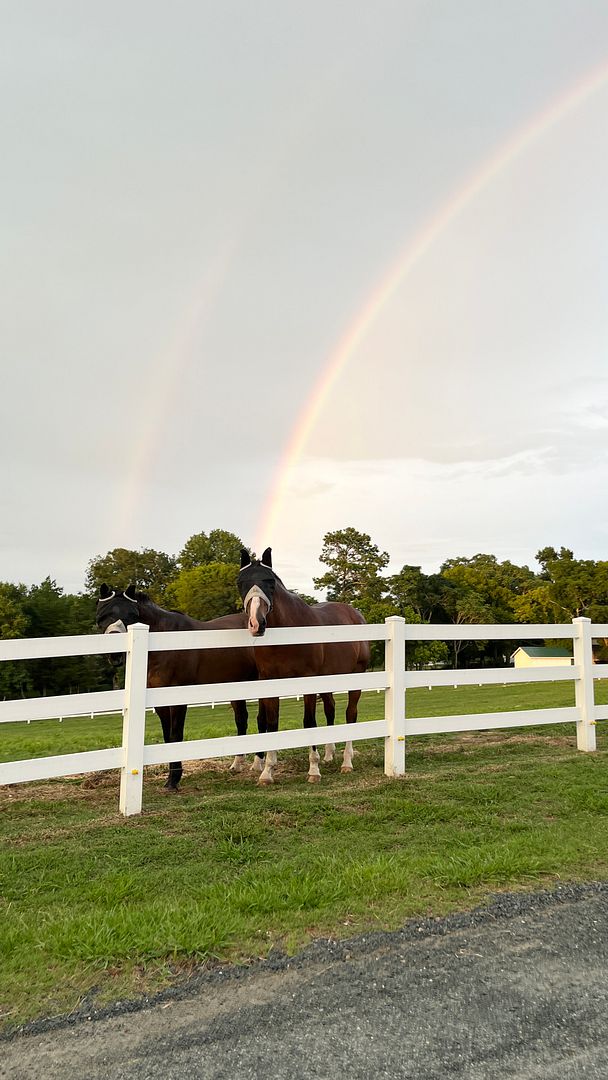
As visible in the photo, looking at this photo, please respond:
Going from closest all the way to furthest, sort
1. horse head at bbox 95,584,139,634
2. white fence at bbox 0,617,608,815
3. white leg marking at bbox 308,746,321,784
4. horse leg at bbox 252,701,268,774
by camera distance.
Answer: white fence at bbox 0,617,608,815, horse head at bbox 95,584,139,634, white leg marking at bbox 308,746,321,784, horse leg at bbox 252,701,268,774

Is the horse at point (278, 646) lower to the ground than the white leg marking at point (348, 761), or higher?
higher

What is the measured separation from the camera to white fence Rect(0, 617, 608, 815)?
4.75 m

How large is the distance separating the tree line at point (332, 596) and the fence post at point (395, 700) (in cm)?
4294

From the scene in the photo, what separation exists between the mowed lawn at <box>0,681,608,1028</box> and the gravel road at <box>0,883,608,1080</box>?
166 millimetres

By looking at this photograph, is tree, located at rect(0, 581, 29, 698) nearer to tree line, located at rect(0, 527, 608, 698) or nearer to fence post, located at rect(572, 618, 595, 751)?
tree line, located at rect(0, 527, 608, 698)

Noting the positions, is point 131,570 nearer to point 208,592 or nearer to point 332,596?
point 208,592

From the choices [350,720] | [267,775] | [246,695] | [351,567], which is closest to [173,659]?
[246,695]

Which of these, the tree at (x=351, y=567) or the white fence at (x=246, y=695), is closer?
the white fence at (x=246, y=695)

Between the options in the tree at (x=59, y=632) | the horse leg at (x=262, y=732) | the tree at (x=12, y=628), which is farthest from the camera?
the tree at (x=59, y=632)

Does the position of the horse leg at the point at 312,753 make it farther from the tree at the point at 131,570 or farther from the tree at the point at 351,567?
the tree at the point at 131,570

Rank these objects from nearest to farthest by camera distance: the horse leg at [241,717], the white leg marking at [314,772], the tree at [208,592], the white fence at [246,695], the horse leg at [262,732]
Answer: the white fence at [246,695] < the white leg marking at [314,772] < the horse leg at [262,732] < the horse leg at [241,717] < the tree at [208,592]

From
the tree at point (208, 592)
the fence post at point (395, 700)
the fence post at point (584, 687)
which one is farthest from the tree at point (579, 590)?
the fence post at point (395, 700)

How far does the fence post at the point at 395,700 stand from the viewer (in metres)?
6.25

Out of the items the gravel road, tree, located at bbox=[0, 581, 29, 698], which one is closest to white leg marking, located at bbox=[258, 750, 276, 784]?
the gravel road
